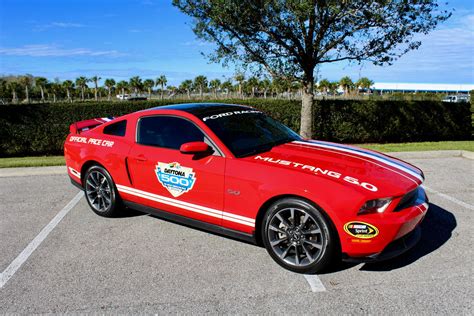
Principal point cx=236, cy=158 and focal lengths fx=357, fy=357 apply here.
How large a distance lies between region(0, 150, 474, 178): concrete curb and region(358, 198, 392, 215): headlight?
628cm

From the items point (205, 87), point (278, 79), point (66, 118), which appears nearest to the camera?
point (278, 79)

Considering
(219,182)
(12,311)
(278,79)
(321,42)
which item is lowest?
(12,311)

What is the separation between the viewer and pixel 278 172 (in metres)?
3.28

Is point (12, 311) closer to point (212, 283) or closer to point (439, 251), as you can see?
point (212, 283)

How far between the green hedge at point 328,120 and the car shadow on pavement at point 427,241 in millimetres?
7355

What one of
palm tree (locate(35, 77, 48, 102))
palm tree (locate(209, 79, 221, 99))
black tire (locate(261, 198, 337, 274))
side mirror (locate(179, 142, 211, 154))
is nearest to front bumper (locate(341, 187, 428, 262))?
black tire (locate(261, 198, 337, 274))

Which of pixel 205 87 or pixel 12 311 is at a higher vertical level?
pixel 205 87

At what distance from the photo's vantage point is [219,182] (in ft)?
11.7

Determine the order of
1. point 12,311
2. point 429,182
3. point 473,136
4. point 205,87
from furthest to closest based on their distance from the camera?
1. point 205,87
2. point 473,136
3. point 429,182
4. point 12,311

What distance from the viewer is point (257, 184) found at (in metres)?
3.33

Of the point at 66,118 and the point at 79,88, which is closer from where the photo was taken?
the point at 66,118

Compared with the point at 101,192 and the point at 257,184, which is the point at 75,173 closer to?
the point at 101,192

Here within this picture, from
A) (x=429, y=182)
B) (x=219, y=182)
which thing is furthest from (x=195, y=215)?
(x=429, y=182)

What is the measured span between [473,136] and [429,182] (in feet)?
30.1
